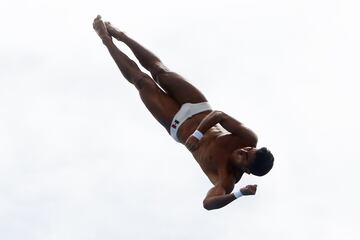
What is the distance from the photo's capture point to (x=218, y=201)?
529 inches

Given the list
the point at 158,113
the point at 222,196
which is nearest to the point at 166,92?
the point at 158,113

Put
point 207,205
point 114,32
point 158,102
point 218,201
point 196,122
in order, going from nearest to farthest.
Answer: point 218,201 → point 207,205 → point 196,122 → point 158,102 → point 114,32

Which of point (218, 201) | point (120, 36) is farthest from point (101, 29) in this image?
point (218, 201)

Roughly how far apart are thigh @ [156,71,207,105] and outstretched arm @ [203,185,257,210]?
1.76m

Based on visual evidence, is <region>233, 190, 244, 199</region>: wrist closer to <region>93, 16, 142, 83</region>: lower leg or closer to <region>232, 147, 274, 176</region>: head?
<region>232, 147, 274, 176</region>: head

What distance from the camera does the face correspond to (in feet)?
→ 45.8

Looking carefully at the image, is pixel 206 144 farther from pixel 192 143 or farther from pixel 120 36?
pixel 120 36

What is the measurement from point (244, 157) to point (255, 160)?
0.22 meters

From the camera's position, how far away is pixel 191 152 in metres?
14.7

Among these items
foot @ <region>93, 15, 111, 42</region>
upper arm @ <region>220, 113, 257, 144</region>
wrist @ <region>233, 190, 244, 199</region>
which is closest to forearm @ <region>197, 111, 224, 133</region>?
upper arm @ <region>220, 113, 257, 144</region>

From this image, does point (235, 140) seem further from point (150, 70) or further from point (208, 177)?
point (150, 70)

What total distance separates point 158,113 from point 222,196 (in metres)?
2.42

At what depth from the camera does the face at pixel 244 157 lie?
14.0m

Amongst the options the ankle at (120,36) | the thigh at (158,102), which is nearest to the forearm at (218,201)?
the thigh at (158,102)
